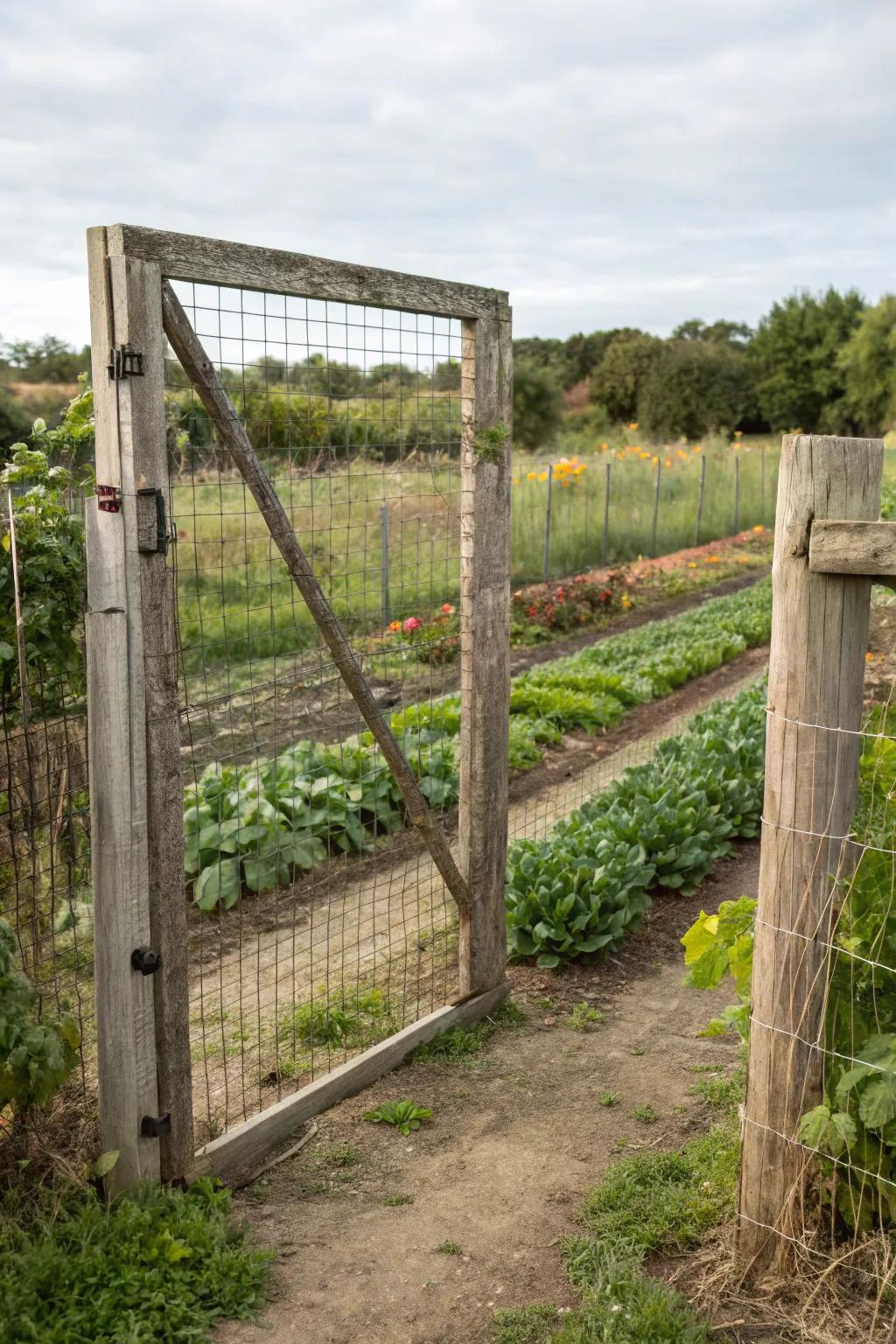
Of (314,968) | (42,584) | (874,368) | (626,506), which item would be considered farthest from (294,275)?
(874,368)

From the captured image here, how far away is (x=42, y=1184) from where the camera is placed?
3449mm

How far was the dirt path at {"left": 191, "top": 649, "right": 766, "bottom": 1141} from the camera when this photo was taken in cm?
448

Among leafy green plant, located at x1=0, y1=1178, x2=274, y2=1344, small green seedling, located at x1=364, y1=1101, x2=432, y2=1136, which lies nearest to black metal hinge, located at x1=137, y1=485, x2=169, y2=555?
leafy green plant, located at x1=0, y1=1178, x2=274, y2=1344

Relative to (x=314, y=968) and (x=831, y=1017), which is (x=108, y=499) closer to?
(x=831, y=1017)

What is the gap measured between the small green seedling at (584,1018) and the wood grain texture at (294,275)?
10.3 ft

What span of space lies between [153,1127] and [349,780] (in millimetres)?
3369

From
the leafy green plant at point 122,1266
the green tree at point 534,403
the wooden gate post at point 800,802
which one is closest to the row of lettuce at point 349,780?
the leafy green plant at point 122,1266

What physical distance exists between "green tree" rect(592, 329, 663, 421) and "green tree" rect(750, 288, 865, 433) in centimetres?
712

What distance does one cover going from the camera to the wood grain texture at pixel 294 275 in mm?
3281

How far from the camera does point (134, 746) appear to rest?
3422mm

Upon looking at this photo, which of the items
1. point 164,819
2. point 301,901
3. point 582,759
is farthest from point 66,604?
point 582,759

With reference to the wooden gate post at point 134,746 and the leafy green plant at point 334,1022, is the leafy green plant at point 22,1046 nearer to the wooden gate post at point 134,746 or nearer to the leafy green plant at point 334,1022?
the wooden gate post at point 134,746

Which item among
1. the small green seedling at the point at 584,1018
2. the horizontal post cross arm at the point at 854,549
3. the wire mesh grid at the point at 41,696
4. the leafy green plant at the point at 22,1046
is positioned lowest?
the small green seedling at the point at 584,1018

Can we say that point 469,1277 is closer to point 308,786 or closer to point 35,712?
point 35,712
